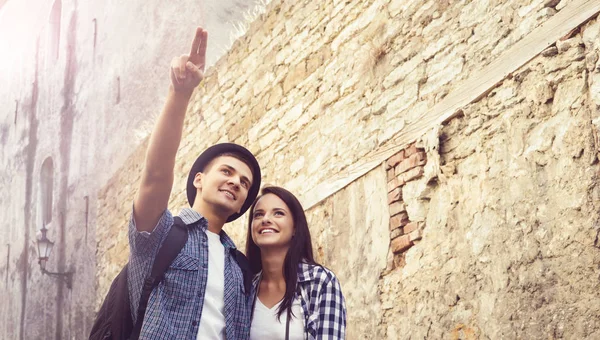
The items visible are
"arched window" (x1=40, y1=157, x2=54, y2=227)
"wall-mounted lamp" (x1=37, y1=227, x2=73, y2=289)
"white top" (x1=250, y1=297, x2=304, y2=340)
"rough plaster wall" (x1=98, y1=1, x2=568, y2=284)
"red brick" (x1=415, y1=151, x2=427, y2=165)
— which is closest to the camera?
"white top" (x1=250, y1=297, x2=304, y2=340)

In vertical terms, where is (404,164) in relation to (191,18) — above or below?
below

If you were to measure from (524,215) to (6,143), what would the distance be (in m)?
18.0

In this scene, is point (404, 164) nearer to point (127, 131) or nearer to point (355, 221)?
point (355, 221)

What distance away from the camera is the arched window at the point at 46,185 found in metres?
15.1

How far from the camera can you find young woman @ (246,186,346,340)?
7.97ft

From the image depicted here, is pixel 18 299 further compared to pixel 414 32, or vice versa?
pixel 18 299

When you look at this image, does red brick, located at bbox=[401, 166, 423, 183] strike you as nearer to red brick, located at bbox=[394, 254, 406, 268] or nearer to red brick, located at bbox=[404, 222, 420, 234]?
red brick, located at bbox=[404, 222, 420, 234]

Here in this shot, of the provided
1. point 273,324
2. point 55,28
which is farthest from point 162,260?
point 55,28

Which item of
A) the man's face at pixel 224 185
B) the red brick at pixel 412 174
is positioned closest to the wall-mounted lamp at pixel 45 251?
the red brick at pixel 412 174

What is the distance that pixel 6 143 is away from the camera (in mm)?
18875

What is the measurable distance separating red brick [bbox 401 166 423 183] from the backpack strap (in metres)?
1.96

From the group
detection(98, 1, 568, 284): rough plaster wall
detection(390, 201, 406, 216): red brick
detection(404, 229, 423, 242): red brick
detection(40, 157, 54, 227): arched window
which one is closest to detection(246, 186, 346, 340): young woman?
detection(404, 229, 423, 242): red brick

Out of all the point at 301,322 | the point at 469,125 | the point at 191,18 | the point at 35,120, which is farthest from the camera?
the point at 35,120

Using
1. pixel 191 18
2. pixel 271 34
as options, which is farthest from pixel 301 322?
pixel 191 18
